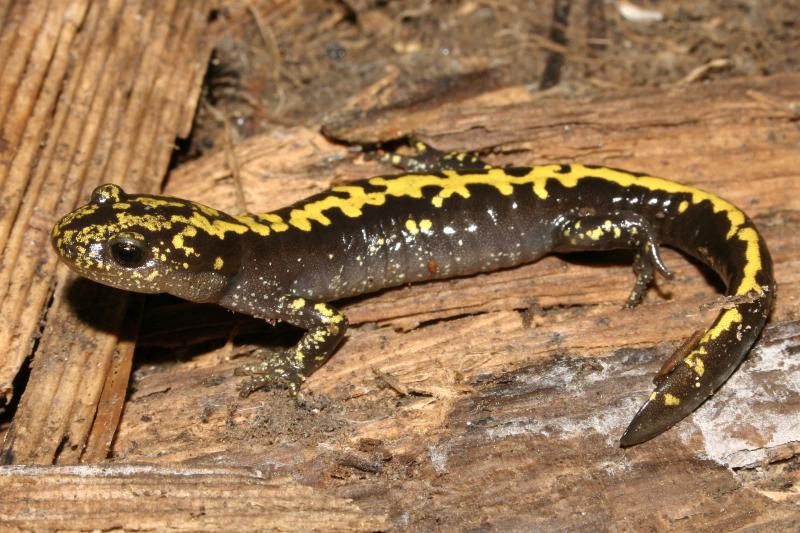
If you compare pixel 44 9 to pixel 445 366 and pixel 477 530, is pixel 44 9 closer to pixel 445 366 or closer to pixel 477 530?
pixel 445 366

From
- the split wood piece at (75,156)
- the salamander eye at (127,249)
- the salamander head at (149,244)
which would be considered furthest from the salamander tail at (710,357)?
the split wood piece at (75,156)

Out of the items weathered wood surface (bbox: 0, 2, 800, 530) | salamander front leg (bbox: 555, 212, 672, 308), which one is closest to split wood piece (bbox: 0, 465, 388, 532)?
weathered wood surface (bbox: 0, 2, 800, 530)

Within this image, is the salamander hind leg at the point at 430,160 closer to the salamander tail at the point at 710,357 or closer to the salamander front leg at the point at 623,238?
the salamander front leg at the point at 623,238

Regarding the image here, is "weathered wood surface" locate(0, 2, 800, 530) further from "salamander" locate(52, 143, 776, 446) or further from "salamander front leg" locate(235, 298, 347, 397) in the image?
"salamander" locate(52, 143, 776, 446)

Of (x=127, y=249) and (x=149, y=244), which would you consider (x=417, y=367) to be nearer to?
(x=149, y=244)

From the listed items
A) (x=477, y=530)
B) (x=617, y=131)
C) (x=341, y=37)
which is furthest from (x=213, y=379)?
(x=341, y=37)

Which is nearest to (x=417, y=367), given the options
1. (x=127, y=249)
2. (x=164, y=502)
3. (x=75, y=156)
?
(x=164, y=502)

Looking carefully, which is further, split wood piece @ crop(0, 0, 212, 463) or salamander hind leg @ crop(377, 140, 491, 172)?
salamander hind leg @ crop(377, 140, 491, 172)
